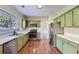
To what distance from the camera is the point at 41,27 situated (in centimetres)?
1136

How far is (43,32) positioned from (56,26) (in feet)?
15.3

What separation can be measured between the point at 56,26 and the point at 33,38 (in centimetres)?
388
